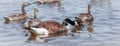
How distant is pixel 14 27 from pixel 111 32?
585cm

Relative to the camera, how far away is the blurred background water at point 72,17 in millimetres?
17969

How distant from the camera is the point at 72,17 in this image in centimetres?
2466

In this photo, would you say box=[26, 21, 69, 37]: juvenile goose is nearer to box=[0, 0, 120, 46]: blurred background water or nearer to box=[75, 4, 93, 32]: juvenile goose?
box=[0, 0, 120, 46]: blurred background water

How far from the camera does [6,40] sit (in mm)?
18891

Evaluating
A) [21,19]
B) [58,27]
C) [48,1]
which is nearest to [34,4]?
[48,1]

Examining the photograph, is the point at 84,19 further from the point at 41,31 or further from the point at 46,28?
the point at 41,31

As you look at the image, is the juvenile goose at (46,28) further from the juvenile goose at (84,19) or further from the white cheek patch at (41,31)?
the juvenile goose at (84,19)

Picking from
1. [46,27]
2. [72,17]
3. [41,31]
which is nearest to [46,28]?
[46,27]

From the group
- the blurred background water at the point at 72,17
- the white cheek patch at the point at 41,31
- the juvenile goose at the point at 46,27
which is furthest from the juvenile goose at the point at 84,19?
the white cheek patch at the point at 41,31

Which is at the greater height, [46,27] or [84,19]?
[46,27]

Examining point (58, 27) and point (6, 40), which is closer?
point (6, 40)

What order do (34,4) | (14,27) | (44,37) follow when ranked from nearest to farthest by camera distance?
(44,37) < (14,27) < (34,4)

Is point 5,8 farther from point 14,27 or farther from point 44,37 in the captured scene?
point 44,37

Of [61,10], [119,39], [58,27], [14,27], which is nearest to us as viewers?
[119,39]
